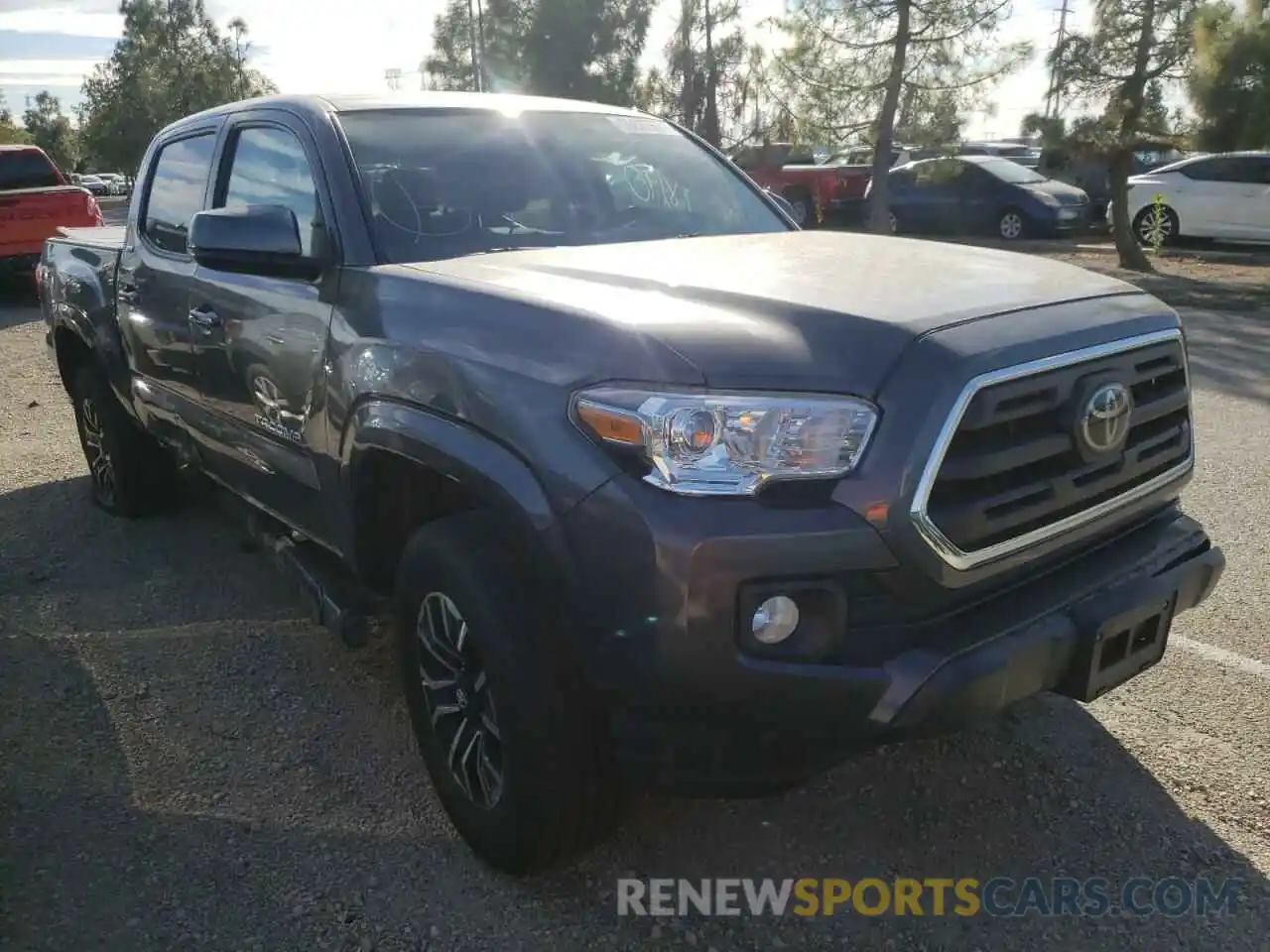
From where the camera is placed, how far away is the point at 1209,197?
1555 cm

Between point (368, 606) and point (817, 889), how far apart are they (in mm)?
1499

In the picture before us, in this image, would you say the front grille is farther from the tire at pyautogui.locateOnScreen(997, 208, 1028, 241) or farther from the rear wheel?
the rear wheel

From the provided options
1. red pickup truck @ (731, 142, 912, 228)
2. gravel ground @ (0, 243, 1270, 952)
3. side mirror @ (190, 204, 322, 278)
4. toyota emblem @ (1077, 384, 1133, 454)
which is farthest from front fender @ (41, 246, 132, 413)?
red pickup truck @ (731, 142, 912, 228)

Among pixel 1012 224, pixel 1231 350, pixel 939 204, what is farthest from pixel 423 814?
pixel 939 204

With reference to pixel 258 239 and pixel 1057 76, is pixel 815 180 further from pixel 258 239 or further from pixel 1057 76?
pixel 258 239

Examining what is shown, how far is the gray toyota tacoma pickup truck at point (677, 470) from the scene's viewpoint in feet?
6.87

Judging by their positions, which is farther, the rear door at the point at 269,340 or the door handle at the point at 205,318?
the door handle at the point at 205,318

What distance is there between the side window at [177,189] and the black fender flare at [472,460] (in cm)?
179

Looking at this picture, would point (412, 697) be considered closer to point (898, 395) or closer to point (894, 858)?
point (894, 858)

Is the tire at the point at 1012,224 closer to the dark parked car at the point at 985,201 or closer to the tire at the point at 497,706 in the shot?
the dark parked car at the point at 985,201

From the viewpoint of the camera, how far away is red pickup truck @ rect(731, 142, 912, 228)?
843 inches

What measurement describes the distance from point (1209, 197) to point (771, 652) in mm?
16143

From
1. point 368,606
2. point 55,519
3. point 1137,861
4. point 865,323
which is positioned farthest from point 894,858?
point 55,519

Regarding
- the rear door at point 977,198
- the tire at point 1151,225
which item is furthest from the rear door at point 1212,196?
the rear door at point 977,198
